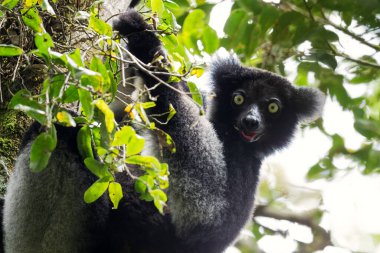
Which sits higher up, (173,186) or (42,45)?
(42,45)

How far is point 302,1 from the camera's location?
1.87m

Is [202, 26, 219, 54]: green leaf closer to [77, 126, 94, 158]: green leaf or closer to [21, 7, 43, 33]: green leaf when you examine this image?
[77, 126, 94, 158]: green leaf

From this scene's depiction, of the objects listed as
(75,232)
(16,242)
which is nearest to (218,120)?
(75,232)

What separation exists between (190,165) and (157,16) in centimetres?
118

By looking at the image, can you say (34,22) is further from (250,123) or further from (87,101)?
(250,123)

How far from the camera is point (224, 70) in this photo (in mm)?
4965

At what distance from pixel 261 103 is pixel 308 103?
0.66 meters

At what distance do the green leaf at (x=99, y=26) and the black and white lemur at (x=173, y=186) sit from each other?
0.72 metres

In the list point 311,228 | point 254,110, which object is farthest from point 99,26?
point 311,228

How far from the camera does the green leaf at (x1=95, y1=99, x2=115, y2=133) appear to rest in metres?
2.33

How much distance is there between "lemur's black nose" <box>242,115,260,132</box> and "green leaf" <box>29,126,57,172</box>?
2372mm

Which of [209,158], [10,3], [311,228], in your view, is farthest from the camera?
[311,228]

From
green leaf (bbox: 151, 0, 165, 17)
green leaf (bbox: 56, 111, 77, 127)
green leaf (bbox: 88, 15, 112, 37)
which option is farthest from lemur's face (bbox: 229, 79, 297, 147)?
green leaf (bbox: 56, 111, 77, 127)

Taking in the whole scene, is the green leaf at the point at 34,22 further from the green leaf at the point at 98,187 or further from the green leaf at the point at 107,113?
the green leaf at the point at 98,187
